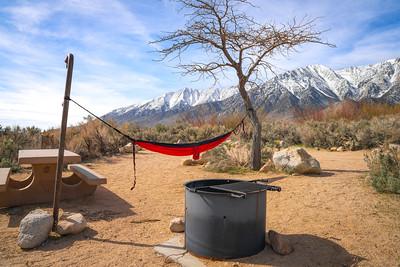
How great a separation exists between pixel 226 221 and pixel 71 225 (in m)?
1.66

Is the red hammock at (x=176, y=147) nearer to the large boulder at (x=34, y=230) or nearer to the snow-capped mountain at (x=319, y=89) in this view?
the large boulder at (x=34, y=230)

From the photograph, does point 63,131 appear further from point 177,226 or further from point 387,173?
point 387,173

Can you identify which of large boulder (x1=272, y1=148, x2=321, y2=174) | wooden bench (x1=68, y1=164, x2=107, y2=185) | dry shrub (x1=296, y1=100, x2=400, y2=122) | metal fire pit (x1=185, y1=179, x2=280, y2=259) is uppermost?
dry shrub (x1=296, y1=100, x2=400, y2=122)

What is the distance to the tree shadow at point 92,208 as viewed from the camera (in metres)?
Result: 4.20

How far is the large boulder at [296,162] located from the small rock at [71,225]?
3.97m

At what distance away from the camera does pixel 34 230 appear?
10.7ft

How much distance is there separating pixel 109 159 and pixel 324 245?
22.9ft

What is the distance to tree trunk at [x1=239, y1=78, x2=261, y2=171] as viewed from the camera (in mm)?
6965

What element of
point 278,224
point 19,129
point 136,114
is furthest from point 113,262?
point 136,114

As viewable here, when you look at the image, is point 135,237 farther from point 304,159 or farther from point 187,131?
point 187,131

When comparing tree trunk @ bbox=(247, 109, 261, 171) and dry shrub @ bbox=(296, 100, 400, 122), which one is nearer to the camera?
tree trunk @ bbox=(247, 109, 261, 171)

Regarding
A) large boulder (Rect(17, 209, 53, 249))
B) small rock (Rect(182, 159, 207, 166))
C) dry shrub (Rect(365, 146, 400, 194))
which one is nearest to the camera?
large boulder (Rect(17, 209, 53, 249))

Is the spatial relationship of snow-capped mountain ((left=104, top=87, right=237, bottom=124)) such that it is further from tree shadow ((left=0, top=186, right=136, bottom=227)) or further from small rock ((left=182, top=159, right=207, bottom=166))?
tree shadow ((left=0, top=186, right=136, bottom=227))

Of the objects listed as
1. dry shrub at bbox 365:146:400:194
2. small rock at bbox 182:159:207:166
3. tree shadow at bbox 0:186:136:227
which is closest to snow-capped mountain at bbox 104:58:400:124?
small rock at bbox 182:159:207:166
